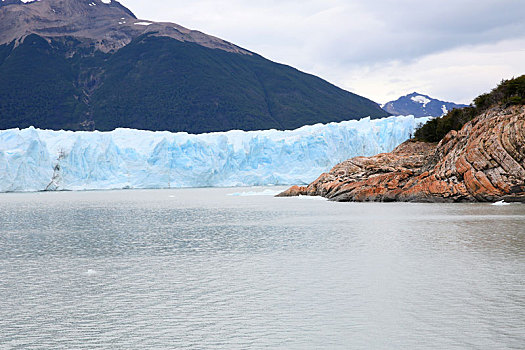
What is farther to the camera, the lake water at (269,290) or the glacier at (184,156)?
the glacier at (184,156)

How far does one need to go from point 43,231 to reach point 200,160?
3408cm

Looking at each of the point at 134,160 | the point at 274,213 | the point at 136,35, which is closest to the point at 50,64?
the point at 136,35

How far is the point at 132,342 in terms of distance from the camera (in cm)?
605

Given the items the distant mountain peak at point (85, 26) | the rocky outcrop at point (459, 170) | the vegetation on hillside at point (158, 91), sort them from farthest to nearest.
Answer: the distant mountain peak at point (85, 26) → the vegetation on hillside at point (158, 91) → the rocky outcrop at point (459, 170)

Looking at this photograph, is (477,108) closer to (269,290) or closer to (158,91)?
(269,290)

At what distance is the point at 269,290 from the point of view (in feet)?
28.0

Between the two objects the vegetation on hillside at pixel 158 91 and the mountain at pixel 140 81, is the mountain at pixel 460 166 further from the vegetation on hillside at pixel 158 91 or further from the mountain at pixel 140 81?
the mountain at pixel 140 81

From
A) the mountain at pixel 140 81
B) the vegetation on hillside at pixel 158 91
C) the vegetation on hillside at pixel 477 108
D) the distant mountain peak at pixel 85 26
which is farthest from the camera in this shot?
the distant mountain peak at pixel 85 26

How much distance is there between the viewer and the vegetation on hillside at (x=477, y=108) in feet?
101

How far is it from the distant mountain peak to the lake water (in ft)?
492

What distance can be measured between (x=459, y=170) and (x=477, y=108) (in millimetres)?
9595

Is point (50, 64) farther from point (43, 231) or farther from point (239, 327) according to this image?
point (239, 327)

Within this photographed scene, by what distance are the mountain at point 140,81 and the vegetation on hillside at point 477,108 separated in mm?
83181

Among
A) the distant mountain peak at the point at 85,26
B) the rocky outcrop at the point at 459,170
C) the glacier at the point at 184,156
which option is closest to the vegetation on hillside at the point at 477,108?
the rocky outcrop at the point at 459,170
